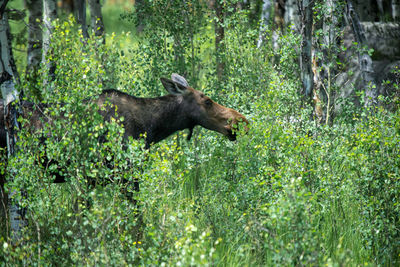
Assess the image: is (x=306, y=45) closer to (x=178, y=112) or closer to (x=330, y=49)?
(x=330, y=49)

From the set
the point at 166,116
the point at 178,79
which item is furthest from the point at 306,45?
the point at 166,116

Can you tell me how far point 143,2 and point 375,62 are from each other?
7.73 metres

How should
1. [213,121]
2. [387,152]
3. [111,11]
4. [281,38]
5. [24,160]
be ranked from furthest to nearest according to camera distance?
[111,11] < [281,38] < [213,121] < [387,152] < [24,160]

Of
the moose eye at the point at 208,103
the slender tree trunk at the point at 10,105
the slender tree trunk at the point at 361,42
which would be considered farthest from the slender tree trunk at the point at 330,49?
the slender tree trunk at the point at 10,105

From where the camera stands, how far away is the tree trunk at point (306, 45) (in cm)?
905

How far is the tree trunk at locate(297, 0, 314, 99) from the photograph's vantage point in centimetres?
905

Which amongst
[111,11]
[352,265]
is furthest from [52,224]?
[111,11]

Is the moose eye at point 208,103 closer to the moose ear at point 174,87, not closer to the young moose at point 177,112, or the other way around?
the young moose at point 177,112

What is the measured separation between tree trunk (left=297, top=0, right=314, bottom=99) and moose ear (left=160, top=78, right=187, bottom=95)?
2.35 m

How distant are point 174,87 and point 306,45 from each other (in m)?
2.65

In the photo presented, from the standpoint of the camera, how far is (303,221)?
4.80m

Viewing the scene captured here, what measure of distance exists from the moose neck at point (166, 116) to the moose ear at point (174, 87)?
102 mm

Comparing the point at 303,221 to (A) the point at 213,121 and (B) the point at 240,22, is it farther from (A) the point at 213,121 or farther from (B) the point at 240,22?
(B) the point at 240,22

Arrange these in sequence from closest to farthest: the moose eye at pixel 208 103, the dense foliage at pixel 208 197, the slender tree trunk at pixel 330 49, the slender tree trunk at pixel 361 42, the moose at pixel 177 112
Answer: the dense foliage at pixel 208 197
the moose at pixel 177 112
the moose eye at pixel 208 103
the slender tree trunk at pixel 330 49
the slender tree trunk at pixel 361 42
